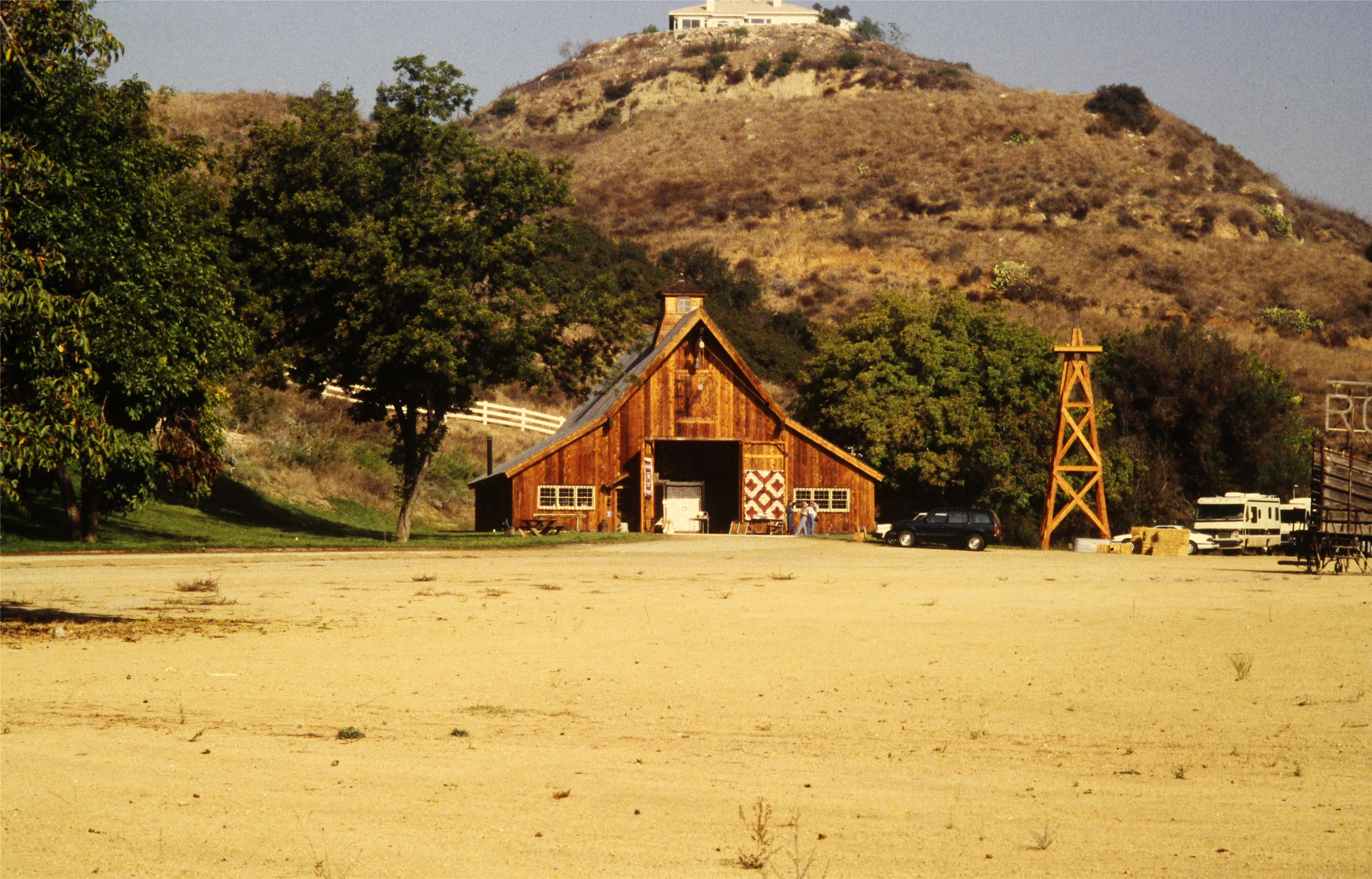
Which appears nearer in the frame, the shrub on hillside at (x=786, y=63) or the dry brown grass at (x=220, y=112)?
the dry brown grass at (x=220, y=112)

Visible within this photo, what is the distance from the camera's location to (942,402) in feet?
178

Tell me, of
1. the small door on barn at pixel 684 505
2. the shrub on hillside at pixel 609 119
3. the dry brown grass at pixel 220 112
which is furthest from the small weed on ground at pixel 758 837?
the shrub on hillside at pixel 609 119

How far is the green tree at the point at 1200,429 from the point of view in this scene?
177 ft

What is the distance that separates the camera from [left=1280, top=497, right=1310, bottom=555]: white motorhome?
47156mm

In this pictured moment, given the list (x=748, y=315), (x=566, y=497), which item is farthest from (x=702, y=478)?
(x=748, y=315)

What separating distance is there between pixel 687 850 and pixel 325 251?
35220 mm

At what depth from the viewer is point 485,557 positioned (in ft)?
115

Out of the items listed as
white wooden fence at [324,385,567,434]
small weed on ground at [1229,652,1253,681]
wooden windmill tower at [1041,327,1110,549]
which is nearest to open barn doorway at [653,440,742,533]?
wooden windmill tower at [1041,327,1110,549]

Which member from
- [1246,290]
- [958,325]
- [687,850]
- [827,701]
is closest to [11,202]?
[827,701]

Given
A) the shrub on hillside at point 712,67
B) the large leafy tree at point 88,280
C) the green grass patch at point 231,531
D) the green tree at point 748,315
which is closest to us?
the large leafy tree at point 88,280

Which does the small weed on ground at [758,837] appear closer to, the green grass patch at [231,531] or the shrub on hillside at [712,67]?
the green grass patch at [231,531]

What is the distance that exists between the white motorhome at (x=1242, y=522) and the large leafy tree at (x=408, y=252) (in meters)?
21.7

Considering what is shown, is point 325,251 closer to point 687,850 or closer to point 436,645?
point 436,645

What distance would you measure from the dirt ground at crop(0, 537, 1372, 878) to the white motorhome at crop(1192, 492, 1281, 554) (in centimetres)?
2567
